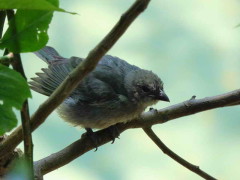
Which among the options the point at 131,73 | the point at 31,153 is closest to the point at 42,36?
the point at 31,153

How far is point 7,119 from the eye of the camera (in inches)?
22.9

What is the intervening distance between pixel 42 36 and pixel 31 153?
16 cm

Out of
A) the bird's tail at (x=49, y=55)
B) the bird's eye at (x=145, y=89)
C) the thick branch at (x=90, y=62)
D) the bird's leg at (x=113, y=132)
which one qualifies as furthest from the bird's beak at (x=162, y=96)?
the thick branch at (x=90, y=62)

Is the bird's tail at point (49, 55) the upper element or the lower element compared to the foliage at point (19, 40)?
upper

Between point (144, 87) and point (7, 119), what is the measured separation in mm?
1977

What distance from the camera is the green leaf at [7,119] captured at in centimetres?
57

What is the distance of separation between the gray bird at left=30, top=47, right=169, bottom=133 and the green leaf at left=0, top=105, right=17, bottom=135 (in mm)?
1606

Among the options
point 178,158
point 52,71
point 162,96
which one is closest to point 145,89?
point 162,96

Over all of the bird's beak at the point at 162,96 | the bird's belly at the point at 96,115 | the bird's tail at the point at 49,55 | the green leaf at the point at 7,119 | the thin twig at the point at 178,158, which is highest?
the bird's tail at the point at 49,55

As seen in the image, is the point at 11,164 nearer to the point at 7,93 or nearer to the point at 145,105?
the point at 7,93

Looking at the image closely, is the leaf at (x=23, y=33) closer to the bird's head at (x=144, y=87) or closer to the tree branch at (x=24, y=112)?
the tree branch at (x=24, y=112)

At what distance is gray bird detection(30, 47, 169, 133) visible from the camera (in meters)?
2.32

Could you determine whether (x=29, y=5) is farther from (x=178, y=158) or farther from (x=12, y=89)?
(x=178, y=158)

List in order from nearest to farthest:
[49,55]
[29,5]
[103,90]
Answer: [29,5]
[103,90]
[49,55]
